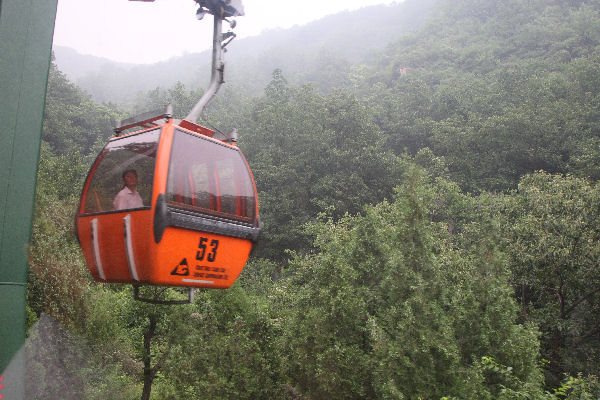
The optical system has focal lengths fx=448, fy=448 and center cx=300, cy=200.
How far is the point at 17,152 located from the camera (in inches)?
104

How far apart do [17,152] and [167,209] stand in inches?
40.3

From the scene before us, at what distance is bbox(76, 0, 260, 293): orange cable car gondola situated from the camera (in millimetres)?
3367

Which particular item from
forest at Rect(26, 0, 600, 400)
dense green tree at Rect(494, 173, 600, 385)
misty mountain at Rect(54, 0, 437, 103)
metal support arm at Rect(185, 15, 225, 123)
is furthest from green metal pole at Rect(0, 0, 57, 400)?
misty mountain at Rect(54, 0, 437, 103)

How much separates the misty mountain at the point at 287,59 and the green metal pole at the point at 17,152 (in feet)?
149

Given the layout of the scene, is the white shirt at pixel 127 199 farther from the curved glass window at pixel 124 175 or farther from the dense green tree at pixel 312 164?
the dense green tree at pixel 312 164

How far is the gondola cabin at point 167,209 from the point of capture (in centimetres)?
336

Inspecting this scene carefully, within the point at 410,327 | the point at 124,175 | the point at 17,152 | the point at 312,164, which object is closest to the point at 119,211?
the point at 124,175

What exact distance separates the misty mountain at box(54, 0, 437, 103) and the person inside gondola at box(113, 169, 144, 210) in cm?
4480

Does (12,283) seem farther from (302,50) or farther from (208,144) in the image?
(302,50)

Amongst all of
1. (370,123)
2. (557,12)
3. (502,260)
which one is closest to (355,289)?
(502,260)

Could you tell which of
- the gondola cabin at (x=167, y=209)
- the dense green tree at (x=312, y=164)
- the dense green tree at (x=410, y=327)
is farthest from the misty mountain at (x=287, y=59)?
the gondola cabin at (x=167, y=209)

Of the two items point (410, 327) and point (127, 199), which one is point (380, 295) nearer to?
point (410, 327)

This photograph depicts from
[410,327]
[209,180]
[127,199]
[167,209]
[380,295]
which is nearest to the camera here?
[167,209]

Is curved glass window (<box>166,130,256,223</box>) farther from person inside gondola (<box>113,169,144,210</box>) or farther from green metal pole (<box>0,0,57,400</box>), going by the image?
green metal pole (<box>0,0,57,400</box>)
